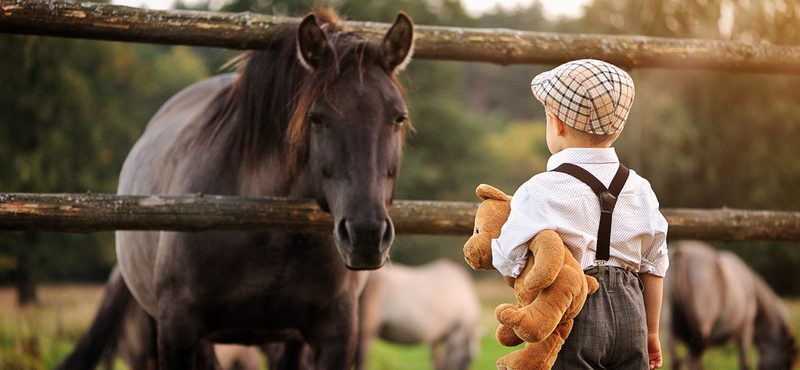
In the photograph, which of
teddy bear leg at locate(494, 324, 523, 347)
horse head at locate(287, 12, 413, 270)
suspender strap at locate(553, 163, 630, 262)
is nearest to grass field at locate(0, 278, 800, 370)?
horse head at locate(287, 12, 413, 270)

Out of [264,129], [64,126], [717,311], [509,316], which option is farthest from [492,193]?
[64,126]

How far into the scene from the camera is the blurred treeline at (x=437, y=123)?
11.2m

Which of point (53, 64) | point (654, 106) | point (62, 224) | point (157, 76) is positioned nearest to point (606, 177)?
point (62, 224)

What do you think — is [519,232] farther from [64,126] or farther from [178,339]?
[64,126]

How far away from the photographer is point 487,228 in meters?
1.37

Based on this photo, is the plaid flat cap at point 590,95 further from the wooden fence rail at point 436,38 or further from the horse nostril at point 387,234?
the wooden fence rail at point 436,38

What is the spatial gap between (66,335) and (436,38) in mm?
7540

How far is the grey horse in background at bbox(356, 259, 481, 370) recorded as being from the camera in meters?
8.52

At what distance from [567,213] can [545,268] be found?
0.17m

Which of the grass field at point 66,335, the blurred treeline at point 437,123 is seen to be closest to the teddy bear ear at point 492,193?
the grass field at point 66,335

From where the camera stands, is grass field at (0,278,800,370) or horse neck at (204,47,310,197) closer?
horse neck at (204,47,310,197)

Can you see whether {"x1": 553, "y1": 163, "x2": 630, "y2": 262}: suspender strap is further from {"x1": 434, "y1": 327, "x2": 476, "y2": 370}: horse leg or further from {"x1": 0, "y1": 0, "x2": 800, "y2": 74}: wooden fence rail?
{"x1": 434, "y1": 327, "x2": 476, "y2": 370}: horse leg

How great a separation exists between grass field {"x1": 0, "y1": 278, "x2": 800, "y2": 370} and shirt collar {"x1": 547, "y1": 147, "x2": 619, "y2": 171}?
17.1 ft

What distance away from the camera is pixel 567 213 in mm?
1305
